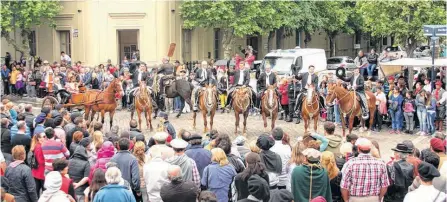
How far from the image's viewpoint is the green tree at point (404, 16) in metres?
35.5

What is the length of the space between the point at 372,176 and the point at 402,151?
1.29 metres

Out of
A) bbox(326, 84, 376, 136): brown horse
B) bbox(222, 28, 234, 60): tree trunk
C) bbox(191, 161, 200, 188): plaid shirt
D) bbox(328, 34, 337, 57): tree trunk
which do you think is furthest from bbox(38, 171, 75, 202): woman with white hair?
bbox(328, 34, 337, 57): tree trunk

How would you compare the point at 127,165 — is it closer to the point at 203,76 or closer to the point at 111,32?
the point at 203,76

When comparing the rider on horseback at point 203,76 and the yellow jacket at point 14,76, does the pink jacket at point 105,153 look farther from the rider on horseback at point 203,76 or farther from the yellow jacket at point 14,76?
the yellow jacket at point 14,76

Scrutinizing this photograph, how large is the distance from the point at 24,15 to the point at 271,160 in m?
25.8

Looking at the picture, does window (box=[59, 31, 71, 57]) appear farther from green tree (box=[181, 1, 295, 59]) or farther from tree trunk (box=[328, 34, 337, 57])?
tree trunk (box=[328, 34, 337, 57])

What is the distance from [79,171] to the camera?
37.1ft

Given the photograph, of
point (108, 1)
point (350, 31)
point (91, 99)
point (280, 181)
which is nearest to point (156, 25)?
point (108, 1)

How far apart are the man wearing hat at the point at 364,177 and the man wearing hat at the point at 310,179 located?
1.55 feet

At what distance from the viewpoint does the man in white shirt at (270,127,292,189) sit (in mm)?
11500

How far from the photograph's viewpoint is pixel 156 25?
36844 mm

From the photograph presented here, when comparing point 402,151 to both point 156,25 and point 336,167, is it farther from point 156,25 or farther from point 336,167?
point 156,25

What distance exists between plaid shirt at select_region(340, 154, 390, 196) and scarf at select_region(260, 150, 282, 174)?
1.30m

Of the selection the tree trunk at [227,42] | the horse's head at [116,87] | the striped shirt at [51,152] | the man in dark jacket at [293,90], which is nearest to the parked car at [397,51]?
the tree trunk at [227,42]
